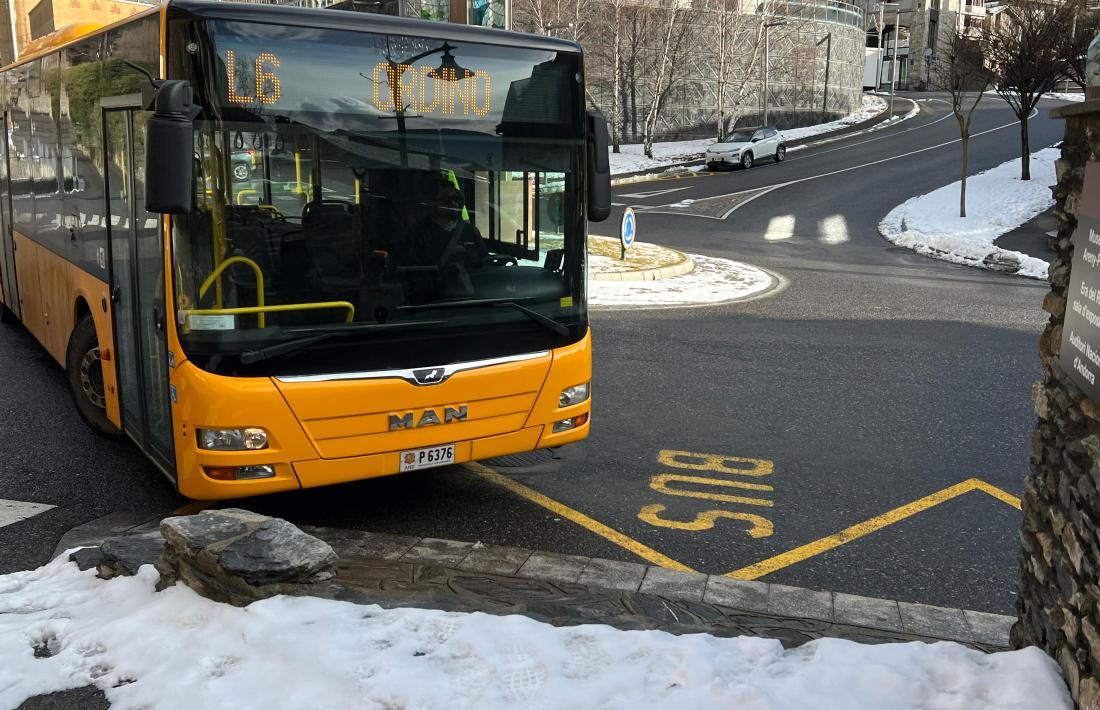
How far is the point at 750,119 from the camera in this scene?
166ft

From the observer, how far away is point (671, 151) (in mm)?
43000

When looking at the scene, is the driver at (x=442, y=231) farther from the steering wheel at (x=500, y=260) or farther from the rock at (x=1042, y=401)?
the rock at (x=1042, y=401)

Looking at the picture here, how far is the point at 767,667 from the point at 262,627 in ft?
6.75

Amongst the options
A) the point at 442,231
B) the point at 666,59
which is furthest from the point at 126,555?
the point at 666,59

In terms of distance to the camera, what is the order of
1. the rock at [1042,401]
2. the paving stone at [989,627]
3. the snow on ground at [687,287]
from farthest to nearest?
the snow on ground at [687,287] < the paving stone at [989,627] < the rock at [1042,401]

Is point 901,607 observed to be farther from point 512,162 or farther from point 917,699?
point 512,162

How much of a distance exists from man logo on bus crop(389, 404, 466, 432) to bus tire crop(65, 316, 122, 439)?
2.95m

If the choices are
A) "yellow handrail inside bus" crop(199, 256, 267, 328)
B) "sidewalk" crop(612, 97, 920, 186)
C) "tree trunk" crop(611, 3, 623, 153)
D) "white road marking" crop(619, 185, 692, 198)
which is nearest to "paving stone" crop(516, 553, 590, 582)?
"yellow handrail inside bus" crop(199, 256, 267, 328)

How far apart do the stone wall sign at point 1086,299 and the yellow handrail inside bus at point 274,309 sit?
3485mm

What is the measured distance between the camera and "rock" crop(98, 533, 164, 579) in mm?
4590

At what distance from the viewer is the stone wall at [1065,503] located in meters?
3.05

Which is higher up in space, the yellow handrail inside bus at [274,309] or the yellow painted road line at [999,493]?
the yellow handrail inside bus at [274,309]

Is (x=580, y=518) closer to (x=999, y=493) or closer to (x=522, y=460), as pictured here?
(x=522, y=460)

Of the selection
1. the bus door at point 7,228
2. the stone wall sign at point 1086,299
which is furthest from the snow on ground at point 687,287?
the stone wall sign at point 1086,299
